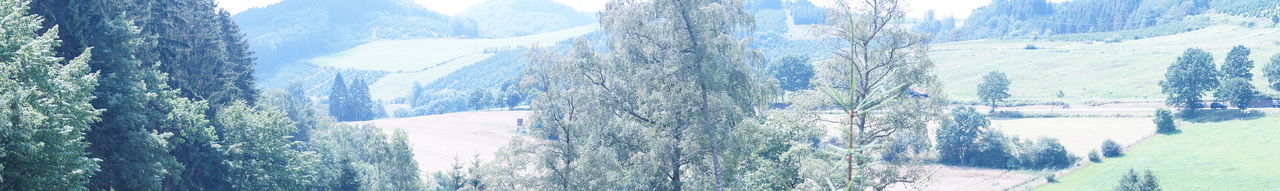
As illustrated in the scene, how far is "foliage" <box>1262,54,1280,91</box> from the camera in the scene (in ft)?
277

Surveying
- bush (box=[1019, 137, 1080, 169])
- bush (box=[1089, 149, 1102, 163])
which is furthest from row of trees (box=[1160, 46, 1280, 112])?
bush (box=[1019, 137, 1080, 169])

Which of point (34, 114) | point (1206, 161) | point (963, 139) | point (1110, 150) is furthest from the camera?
point (963, 139)

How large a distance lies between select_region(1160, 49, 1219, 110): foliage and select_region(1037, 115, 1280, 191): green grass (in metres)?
7.08

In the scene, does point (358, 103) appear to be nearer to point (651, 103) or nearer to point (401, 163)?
point (401, 163)

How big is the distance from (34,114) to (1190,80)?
8792 cm

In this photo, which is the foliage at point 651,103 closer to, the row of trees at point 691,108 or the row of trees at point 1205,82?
the row of trees at point 691,108

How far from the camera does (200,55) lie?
142 ft

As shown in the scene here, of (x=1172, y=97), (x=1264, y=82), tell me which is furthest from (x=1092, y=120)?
(x=1264, y=82)

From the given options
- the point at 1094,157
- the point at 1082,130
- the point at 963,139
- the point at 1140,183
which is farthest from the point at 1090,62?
the point at 1140,183

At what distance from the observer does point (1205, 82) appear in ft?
269

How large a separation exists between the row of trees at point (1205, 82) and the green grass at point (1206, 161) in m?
5.16

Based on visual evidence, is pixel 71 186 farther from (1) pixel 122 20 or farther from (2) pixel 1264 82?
(2) pixel 1264 82

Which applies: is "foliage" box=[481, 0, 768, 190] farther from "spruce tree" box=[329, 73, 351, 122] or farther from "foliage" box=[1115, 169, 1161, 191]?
"spruce tree" box=[329, 73, 351, 122]

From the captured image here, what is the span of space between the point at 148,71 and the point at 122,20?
2.24 meters
